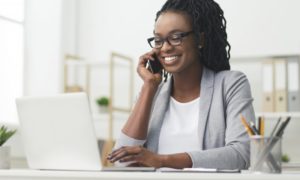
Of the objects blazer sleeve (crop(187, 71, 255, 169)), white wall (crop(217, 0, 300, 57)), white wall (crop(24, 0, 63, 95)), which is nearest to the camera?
blazer sleeve (crop(187, 71, 255, 169))

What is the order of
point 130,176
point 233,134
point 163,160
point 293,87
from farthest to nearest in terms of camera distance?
point 293,87
point 233,134
point 163,160
point 130,176

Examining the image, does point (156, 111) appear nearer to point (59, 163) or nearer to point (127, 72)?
point (59, 163)

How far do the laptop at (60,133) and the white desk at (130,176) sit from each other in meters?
0.16

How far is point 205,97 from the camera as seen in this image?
6.73ft

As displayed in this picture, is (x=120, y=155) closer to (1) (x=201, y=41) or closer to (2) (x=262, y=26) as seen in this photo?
(1) (x=201, y=41)

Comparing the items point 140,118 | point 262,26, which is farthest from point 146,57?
point 262,26

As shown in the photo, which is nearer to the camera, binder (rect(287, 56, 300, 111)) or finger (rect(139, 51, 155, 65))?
finger (rect(139, 51, 155, 65))

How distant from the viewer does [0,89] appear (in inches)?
179

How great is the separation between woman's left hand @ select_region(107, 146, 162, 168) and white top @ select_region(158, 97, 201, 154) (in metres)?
0.38

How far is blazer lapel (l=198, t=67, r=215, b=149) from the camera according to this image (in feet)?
6.54

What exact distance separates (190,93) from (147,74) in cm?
18

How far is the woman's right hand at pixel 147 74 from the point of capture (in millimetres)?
2090

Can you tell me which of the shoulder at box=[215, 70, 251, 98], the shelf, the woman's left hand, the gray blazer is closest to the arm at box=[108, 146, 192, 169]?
the woman's left hand

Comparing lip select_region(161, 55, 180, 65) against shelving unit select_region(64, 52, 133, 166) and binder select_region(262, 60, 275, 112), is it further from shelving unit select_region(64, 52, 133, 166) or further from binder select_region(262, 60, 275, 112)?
shelving unit select_region(64, 52, 133, 166)
